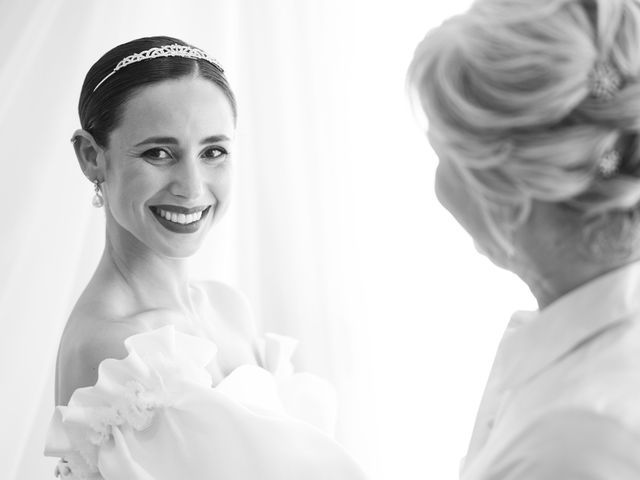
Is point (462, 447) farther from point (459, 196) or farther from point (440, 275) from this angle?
point (459, 196)

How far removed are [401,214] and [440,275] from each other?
23cm

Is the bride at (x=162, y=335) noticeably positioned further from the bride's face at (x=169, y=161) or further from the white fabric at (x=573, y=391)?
the white fabric at (x=573, y=391)

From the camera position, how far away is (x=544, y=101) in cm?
94

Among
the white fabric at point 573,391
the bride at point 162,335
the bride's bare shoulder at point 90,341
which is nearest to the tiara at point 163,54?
the bride at point 162,335

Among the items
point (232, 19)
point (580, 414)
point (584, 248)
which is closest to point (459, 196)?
point (584, 248)

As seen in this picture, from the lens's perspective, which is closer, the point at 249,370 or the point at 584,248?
the point at 584,248

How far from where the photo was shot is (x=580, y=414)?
35.8 inches

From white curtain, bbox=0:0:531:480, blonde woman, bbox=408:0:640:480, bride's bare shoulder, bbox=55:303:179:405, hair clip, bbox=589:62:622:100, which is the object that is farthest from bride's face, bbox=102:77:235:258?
white curtain, bbox=0:0:531:480

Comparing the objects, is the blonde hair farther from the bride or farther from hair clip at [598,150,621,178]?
the bride

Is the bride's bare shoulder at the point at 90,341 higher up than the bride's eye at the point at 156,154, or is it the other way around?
the bride's eye at the point at 156,154

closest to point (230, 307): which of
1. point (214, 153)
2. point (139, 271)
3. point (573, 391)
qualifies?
point (139, 271)

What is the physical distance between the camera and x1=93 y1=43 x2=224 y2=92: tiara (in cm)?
166

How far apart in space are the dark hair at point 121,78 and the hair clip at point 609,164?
0.93 meters

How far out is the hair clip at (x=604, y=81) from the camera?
37.0 inches
